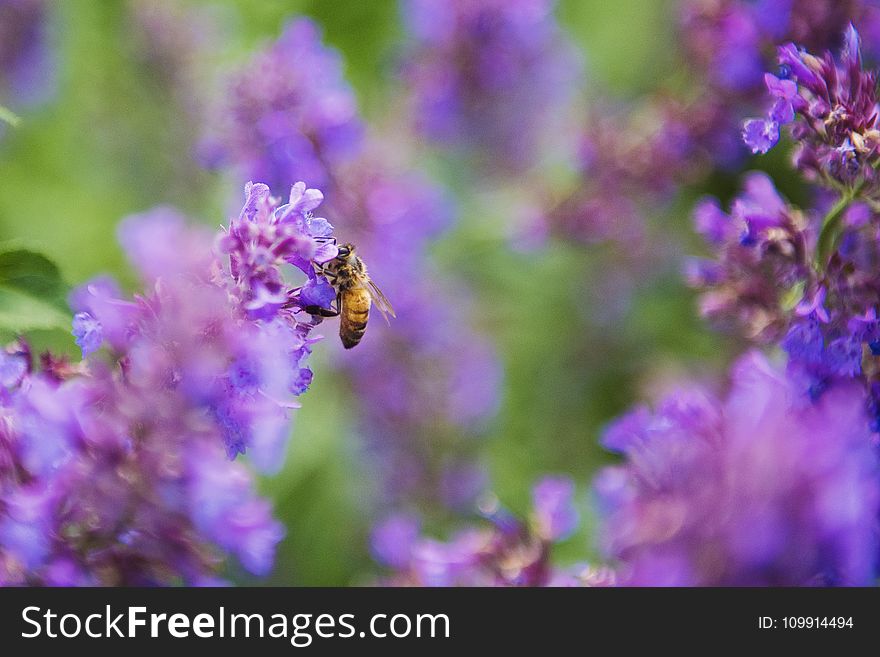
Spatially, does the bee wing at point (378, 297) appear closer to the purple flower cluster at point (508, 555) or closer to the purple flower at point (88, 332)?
the purple flower cluster at point (508, 555)

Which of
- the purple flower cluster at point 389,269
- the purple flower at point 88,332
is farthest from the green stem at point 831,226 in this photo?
the purple flower cluster at point 389,269

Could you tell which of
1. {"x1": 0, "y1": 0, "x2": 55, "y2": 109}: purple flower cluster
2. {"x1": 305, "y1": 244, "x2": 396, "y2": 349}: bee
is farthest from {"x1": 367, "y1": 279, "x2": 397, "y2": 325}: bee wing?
{"x1": 0, "y1": 0, "x2": 55, "y2": 109}: purple flower cluster

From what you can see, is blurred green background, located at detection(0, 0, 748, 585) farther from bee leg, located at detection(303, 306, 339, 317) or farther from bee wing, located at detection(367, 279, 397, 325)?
bee leg, located at detection(303, 306, 339, 317)

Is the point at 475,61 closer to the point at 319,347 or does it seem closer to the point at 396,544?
the point at 319,347
